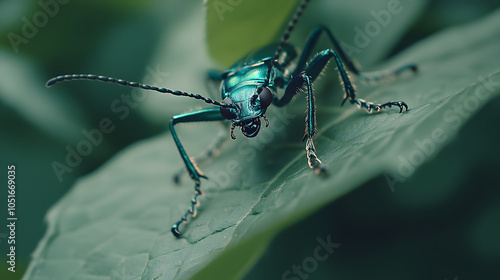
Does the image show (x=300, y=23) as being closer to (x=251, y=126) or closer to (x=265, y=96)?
(x=265, y=96)

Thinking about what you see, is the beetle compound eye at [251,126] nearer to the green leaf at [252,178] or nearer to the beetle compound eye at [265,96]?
the beetle compound eye at [265,96]

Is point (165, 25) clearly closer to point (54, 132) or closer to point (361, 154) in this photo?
point (54, 132)

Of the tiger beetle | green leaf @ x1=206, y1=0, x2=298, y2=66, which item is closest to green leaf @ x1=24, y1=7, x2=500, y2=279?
the tiger beetle

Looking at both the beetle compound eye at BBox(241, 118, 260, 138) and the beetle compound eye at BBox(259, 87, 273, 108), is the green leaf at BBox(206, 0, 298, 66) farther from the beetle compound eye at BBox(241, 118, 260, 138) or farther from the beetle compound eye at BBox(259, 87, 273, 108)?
the beetle compound eye at BBox(241, 118, 260, 138)

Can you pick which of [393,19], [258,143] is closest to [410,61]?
[393,19]

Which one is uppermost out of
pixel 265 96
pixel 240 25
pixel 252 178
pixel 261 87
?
pixel 240 25

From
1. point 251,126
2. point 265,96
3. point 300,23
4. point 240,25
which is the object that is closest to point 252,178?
point 251,126
